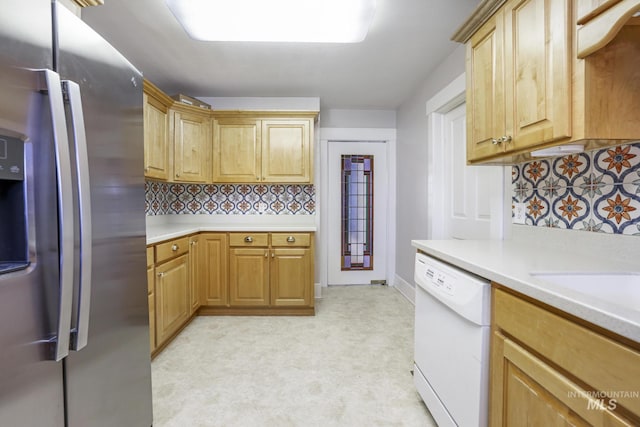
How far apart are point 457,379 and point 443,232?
1.64 m

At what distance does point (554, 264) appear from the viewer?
113 cm

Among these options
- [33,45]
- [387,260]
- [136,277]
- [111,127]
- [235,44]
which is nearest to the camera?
[33,45]

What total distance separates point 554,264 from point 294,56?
227 cm

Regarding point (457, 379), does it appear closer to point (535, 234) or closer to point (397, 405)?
point (397, 405)

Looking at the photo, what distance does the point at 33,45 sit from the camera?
0.69m

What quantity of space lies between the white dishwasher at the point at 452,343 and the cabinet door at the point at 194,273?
6.67 feet

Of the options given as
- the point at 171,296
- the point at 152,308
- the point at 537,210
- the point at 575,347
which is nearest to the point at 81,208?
A: the point at 575,347

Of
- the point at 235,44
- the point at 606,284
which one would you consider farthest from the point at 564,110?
the point at 235,44

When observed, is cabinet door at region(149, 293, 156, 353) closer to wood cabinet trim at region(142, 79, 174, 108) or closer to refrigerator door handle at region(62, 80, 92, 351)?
refrigerator door handle at region(62, 80, 92, 351)

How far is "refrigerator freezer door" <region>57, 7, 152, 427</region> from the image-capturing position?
83 centimetres

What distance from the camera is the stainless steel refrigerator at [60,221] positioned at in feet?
2.14

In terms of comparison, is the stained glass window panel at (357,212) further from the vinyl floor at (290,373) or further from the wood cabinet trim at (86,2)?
the wood cabinet trim at (86,2)

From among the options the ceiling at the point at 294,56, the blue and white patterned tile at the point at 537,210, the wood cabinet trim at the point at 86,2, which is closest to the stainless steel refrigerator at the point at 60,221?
the wood cabinet trim at the point at 86,2

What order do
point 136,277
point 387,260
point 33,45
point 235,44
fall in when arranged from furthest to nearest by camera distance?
point 387,260 < point 235,44 < point 136,277 < point 33,45
